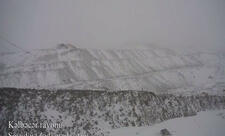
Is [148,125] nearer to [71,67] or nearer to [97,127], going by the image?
[97,127]

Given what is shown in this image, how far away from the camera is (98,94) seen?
571 inches

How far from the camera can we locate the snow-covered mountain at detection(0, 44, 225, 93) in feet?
214

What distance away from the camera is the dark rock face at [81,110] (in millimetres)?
11523

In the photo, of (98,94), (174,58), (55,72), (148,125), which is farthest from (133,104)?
(174,58)

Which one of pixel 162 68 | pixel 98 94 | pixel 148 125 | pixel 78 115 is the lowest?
pixel 148 125

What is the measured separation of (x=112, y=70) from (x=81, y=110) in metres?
68.2

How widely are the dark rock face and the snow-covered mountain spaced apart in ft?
155

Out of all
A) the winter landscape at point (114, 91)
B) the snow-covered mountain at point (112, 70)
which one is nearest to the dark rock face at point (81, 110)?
the winter landscape at point (114, 91)

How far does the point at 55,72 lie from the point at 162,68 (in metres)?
50.9

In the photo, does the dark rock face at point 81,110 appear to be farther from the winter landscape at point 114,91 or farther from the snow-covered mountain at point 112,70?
the snow-covered mountain at point 112,70

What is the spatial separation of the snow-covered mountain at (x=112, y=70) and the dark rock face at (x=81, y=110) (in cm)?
4731

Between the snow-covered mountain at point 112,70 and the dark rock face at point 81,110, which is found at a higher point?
the snow-covered mountain at point 112,70

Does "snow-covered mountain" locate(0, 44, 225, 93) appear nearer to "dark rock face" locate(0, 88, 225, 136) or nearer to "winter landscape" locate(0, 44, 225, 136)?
"winter landscape" locate(0, 44, 225, 136)

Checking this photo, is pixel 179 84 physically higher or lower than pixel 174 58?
lower
